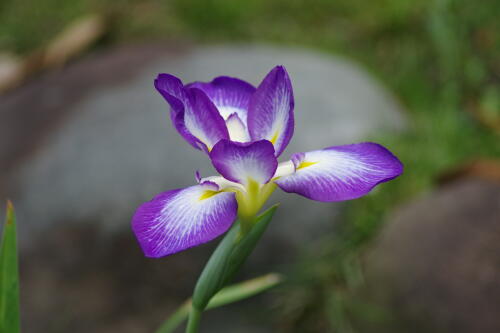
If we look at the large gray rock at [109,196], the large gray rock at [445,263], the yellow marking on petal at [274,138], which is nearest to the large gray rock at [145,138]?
the large gray rock at [109,196]

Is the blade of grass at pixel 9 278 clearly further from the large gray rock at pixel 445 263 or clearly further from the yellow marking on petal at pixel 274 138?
the large gray rock at pixel 445 263

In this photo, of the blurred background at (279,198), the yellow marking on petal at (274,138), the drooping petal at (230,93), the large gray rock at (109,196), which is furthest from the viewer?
the large gray rock at (109,196)

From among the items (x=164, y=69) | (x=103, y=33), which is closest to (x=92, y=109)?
(x=164, y=69)

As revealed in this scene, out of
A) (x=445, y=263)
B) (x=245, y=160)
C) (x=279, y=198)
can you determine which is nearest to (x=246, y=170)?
(x=245, y=160)

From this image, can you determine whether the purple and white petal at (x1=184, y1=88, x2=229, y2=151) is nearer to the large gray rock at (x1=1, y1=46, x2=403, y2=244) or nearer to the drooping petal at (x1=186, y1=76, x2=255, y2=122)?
the drooping petal at (x1=186, y1=76, x2=255, y2=122)

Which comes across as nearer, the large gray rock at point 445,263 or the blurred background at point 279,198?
the large gray rock at point 445,263

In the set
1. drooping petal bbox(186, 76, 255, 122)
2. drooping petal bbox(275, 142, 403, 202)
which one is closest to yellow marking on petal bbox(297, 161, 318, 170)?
drooping petal bbox(275, 142, 403, 202)

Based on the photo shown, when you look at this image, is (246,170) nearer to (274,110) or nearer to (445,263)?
(274,110)
